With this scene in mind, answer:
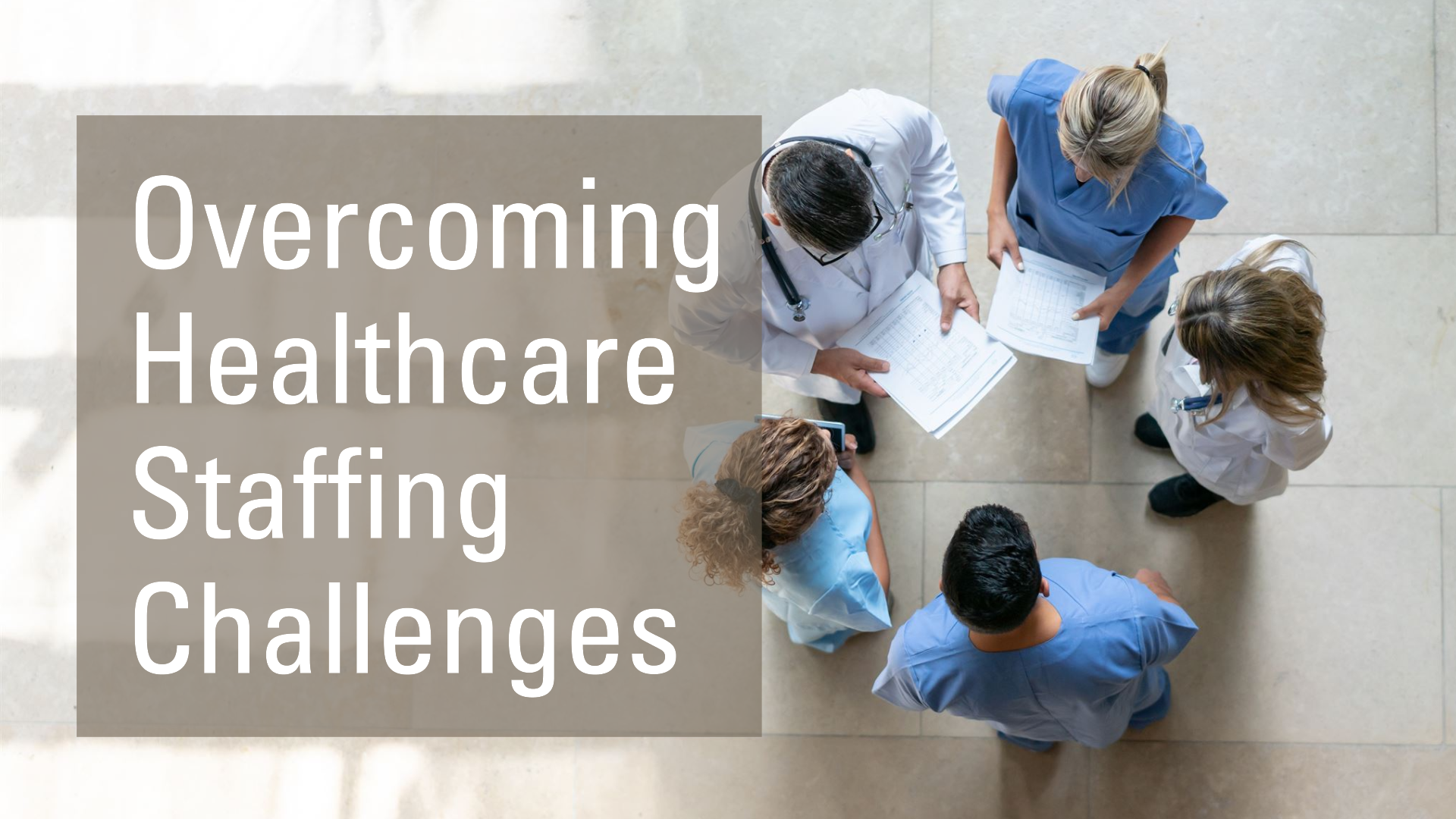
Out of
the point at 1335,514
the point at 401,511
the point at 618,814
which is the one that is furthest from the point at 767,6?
the point at 618,814

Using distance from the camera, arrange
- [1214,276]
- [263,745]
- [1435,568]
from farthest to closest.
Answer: [263,745]
[1435,568]
[1214,276]

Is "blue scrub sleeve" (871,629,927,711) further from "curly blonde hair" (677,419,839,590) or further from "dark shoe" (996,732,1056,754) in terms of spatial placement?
"dark shoe" (996,732,1056,754)

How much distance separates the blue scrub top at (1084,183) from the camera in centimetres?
222

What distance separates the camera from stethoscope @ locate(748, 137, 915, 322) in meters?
2.17

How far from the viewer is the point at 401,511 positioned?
332cm

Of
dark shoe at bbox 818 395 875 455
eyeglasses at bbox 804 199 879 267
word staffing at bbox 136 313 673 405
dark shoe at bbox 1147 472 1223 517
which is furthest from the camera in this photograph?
word staffing at bbox 136 313 673 405

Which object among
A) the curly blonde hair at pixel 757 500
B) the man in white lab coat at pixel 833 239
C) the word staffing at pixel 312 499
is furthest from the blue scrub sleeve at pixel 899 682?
the word staffing at pixel 312 499

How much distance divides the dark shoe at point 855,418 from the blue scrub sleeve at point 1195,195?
1.13m

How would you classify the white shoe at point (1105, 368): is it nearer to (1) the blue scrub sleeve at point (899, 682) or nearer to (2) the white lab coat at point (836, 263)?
(2) the white lab coat at point (836, 263)

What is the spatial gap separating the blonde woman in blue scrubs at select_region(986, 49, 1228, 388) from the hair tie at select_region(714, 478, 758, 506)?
3.42 ft

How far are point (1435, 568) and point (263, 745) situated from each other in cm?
398

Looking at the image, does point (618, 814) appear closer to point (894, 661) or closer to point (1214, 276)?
point (894, 661)

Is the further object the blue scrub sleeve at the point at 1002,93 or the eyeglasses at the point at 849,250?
the blue scrub sleeve at the point at 1002,93

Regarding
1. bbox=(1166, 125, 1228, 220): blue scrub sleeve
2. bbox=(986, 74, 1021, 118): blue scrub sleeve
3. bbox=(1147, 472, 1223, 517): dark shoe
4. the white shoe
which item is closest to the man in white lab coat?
bbox=(986, 74, 1021, 118): blue scrub sleeve
